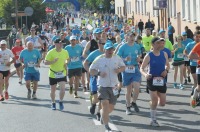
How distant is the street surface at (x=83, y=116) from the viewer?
11254mm

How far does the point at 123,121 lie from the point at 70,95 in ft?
17.1

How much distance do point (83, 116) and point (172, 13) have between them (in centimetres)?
3609

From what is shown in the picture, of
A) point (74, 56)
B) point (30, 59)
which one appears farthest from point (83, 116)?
point (30, 59)

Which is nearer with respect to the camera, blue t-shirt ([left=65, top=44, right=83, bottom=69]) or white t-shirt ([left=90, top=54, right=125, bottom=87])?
white t-shirt ([left=90, top=54, right=125, bottom=87])

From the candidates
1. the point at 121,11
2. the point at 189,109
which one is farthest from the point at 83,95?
the point at 121,11

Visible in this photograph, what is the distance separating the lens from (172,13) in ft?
157

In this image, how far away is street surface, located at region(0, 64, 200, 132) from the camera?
36.9ft

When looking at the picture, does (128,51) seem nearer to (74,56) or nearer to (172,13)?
(74,56)

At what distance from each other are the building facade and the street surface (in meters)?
15.3

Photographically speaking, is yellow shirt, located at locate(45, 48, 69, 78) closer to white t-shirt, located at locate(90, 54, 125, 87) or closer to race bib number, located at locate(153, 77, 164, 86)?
white t-shirt, located at locate(90, 54, 125, 87)

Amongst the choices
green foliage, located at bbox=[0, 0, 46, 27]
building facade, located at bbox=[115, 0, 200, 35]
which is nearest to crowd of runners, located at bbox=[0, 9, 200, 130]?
building facade, located at bbox=[115, 0, 200, 35]

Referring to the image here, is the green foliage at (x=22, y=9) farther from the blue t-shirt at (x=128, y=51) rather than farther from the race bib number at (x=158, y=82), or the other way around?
the race bib number at (x=158, y=82)

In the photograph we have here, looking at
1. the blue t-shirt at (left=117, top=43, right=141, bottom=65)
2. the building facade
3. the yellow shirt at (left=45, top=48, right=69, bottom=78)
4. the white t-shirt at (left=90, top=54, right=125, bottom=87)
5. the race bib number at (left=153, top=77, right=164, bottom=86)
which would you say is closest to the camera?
the white t-shirt at (left=90, top=54, right=125, bottom=87)

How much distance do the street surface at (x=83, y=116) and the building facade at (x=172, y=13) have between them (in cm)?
1530
